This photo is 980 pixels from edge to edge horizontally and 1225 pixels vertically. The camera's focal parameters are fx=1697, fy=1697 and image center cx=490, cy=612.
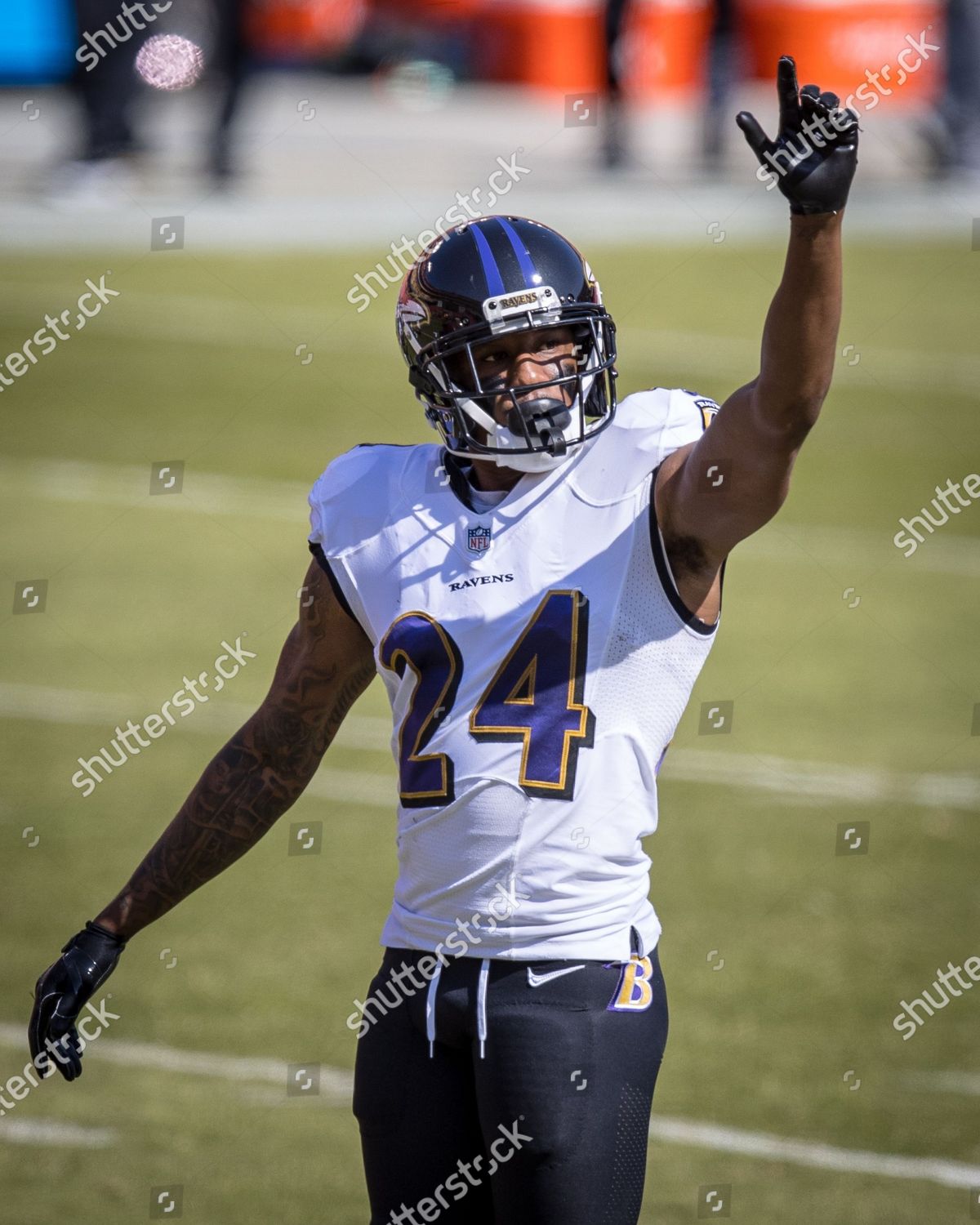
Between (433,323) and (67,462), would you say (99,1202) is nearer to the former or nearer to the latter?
(433,323)

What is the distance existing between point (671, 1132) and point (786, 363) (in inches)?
115

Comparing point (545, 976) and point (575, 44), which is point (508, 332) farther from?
point (575, 44)

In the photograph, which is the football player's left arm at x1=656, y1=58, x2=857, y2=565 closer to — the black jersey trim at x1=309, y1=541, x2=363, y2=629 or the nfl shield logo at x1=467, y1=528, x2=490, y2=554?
the nfl shield logo at x1=467, y1=528, x2=490, y2=554

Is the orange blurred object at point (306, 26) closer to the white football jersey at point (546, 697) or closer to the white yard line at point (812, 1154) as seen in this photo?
the white yard line at point (812, 1154)

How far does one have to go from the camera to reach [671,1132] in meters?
4.86

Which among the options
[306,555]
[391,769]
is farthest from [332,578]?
[306,555]

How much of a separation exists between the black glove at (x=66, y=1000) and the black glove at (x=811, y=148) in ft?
6.65

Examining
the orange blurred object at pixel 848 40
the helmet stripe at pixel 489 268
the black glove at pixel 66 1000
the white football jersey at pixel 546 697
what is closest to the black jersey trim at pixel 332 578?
the white football jersey at pixel 546 697

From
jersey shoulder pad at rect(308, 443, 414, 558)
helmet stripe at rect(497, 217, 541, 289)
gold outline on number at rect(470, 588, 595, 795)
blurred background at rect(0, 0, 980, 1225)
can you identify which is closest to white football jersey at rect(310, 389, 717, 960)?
gold outline on number at rect(470, 588, 595, 795)

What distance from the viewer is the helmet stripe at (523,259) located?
3.09m

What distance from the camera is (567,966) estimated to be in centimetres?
294

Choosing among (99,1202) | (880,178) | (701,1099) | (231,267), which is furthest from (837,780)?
(880,178)

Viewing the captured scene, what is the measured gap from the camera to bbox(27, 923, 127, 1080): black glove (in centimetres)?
342

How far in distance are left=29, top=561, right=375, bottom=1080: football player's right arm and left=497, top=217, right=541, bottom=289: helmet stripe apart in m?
0.75
